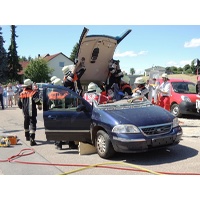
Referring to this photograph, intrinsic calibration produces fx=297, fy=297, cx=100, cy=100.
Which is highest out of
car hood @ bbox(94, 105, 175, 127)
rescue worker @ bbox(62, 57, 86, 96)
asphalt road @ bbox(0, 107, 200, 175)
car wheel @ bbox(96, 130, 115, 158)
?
A: rescue worker @ bbox(62, 57, 86, 96)

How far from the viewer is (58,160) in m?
6.25

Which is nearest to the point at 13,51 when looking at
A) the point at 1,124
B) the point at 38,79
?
the point at 38,79

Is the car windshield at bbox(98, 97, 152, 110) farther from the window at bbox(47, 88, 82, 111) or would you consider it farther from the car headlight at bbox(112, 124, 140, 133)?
the car headlight at bbox(112, 124, 140, 133)

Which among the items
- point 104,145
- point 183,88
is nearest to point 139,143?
point 104,145

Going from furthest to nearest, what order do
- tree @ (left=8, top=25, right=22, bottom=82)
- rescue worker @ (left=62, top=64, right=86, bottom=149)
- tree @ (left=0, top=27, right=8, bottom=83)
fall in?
tree @ (left=8, top=25, right=22, bottom=82) < tree @ (left=0, top=27, right=8, bottom=83) < rescue worker @ (left=62, top=64, right=86, bottom=149)

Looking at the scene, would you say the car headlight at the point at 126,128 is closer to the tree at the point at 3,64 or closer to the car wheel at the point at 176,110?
the car wheel at the point at 176,110

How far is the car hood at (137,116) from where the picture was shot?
5719mm

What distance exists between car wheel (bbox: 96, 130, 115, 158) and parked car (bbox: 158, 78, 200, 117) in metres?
6.26

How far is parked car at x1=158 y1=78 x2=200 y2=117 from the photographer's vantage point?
11469 mm

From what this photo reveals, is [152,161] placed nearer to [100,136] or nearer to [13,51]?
[100,136]

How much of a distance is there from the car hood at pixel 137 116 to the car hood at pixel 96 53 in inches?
119

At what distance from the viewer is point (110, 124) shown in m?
5.82

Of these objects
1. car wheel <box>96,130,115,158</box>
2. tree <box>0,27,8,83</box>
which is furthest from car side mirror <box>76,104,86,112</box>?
tree <box>0,27,8,83</box>
